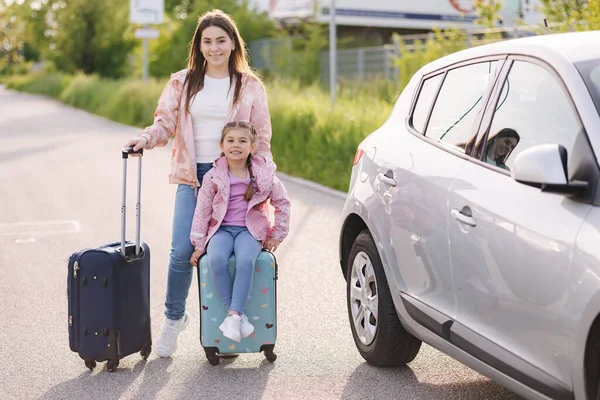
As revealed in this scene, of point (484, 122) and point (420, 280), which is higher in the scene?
point (484, 122)

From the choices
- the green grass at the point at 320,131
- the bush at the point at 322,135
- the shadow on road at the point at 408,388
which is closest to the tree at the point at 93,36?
the green grass at the point at 320,131

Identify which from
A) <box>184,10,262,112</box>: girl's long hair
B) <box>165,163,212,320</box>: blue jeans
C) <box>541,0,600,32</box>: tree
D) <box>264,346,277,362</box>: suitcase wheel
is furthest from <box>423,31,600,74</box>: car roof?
<box>541,0,600,32</box>: tree

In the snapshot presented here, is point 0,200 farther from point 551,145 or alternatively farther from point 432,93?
point 551,145

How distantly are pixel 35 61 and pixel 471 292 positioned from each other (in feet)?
446

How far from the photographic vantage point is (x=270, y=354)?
6.20 meters

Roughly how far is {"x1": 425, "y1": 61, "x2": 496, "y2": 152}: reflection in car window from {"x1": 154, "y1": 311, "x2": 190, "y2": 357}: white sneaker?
1741 millimetres

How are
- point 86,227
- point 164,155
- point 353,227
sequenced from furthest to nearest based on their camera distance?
point 164,155 < point 86,227 < point 353,227

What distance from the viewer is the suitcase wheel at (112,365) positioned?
602 centimetres

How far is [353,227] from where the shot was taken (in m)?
6.38

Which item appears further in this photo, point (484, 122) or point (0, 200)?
point (0, 200)

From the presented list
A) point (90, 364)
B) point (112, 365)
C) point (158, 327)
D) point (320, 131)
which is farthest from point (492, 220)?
point (320, 131)

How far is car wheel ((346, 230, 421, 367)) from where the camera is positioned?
5.76 metres

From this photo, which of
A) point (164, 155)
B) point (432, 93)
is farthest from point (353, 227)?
point (164, 155)

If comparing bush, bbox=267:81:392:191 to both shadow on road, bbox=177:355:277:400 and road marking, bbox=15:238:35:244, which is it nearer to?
road marking, bbox=15:238:35:244
